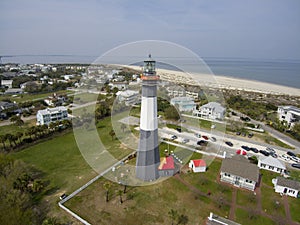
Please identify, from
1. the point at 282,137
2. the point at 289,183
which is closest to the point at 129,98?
the point at 282,137

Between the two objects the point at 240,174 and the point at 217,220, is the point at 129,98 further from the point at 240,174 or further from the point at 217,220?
the point at 217,220

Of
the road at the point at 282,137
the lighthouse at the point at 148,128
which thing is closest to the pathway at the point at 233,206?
the lighthouse at the point at 148,128

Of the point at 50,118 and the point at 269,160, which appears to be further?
the point at 50,118

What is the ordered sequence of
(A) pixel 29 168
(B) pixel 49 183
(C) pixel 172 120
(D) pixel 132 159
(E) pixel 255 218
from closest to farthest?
1. (E) pixel 255 218
2. (B) pixel 49 183
3. (A) pixel 29 168
4. (D) pixel 132 159
5. (C) pixel 172 120

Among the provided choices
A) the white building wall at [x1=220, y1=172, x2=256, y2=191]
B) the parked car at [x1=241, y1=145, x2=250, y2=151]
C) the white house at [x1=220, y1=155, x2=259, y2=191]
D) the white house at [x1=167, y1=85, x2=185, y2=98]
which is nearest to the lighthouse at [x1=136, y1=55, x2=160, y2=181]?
the white building wall at [x1=220, y1=172, x2=256, y2=191]

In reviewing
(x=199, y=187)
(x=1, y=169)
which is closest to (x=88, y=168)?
(x=1, y=169)

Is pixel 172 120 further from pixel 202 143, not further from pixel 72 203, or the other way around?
pixel 72 203

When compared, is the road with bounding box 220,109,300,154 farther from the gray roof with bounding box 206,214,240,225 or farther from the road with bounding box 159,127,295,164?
the gray roof with bounding box 206,214,240,225

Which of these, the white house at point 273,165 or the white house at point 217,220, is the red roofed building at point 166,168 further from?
the white house at point 273,165
